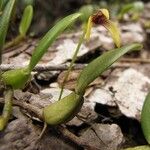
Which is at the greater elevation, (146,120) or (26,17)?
(26,17)

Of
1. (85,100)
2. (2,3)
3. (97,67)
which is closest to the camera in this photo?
(97,67)

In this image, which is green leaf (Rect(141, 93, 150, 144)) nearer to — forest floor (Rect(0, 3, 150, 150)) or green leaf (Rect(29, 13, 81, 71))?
forest floor (Rect(0, 3, 150, 150))

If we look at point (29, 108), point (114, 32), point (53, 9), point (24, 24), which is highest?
point (114, 32)

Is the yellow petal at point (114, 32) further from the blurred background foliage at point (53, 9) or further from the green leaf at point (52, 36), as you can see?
the blurred background foliage at point (53, 9)

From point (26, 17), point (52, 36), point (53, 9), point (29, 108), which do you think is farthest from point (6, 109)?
point (53, 9)

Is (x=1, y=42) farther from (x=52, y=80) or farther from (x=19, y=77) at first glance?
(x=52, y=80)

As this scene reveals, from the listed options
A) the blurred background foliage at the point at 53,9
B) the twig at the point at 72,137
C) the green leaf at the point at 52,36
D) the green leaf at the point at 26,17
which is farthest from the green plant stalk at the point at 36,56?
the blurred background foliage at the point at 53,9

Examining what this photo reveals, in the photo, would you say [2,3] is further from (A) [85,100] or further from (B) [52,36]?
(A) [85,100]

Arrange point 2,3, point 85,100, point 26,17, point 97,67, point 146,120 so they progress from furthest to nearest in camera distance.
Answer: point 26,17, point 85,100, point 2,3, point 146,120, point 97,67

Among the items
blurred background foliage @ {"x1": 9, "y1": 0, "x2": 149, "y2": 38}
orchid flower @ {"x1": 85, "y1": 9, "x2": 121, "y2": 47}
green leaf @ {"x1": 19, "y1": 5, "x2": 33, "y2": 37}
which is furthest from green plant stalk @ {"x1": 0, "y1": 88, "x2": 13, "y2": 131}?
blurred background foliage @ {"x1": 9, "y1": 0, "x2": 149, "y2": 38}
